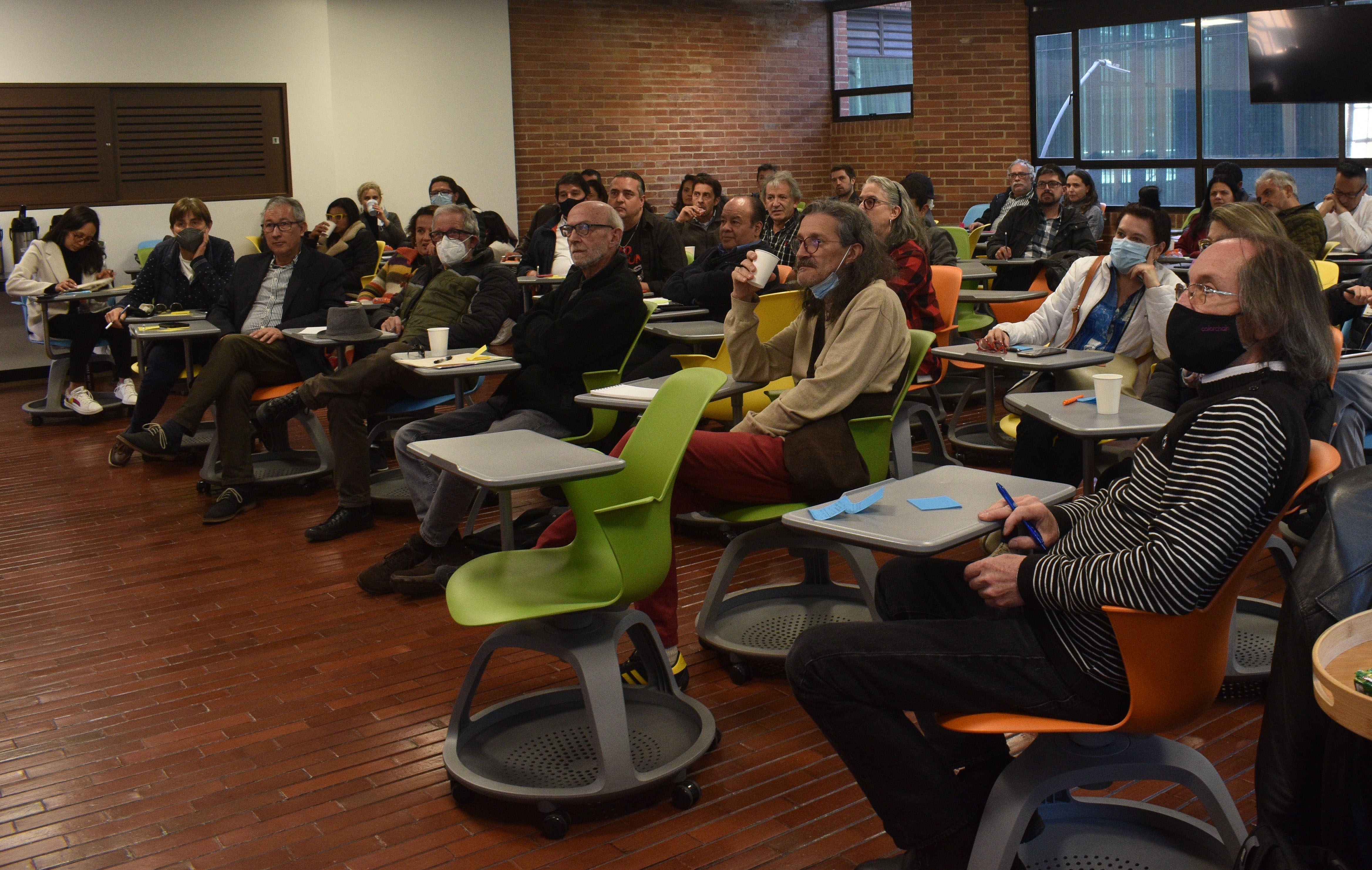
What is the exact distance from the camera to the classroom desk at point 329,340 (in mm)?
4828

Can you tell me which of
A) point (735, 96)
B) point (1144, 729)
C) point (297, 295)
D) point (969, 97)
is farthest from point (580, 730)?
point (735, 96)

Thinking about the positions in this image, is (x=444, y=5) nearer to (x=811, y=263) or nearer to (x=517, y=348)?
(x=517, y=348)

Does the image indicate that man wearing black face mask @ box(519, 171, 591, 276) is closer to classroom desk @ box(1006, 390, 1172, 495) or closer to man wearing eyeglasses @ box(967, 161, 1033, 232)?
man wearing eyeglasses @ box(967, 161, 1033, 232)

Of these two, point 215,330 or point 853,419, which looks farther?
point 215,330

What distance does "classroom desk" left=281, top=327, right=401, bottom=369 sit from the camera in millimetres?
4828

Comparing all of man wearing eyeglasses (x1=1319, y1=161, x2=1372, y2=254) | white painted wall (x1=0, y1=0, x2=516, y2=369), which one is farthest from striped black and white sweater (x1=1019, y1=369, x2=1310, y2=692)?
white painted wall (x1=0, y1=0, x2=516, y2=369)

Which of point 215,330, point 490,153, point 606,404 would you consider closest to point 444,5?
point 490,153

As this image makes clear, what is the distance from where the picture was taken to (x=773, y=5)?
40.5 feet

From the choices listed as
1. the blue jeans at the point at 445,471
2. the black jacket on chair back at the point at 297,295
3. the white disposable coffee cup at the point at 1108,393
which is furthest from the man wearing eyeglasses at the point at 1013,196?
the white disposable coffee cup at the point at 1108,393

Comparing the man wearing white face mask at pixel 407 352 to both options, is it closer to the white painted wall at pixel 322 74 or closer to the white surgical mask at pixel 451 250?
the white surgical mask at pixel 451 250

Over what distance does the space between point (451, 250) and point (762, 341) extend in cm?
146

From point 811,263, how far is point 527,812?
1657mm

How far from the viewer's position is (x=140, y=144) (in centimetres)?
927

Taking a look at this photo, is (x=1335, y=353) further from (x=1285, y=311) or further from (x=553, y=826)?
(x=553, y=826)
